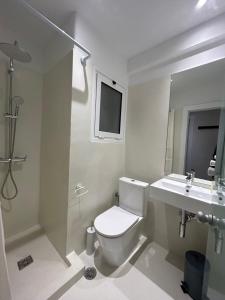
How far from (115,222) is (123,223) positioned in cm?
9

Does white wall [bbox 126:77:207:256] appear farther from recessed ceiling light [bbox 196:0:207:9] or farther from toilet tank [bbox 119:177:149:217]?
recessed ceiling light [bbox 196:0:207:9]

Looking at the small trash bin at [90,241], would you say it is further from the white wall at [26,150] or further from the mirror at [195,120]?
the mirror at [195,120]

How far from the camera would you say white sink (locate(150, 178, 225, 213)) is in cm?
119

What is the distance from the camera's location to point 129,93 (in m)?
2.07

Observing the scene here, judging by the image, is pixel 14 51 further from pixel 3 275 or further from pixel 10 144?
pixel 3 275

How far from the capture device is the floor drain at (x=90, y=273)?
4.54 ft

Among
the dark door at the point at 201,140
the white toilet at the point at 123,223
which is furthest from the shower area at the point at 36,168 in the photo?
the dark door at the point at 201,140

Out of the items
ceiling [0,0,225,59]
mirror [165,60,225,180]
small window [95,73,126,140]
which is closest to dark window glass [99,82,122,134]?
small window [95,73,126,140]

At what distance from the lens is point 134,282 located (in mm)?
1373

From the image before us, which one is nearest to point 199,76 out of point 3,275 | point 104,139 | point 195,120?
point 195,120

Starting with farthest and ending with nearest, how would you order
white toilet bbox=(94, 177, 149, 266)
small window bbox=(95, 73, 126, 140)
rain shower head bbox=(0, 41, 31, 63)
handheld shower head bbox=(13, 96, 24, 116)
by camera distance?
small window bbox=(95, 73, 126, 140) → handheld shower head bbox=(13, 96, 24, 116) → white toilet bbox=(94, 177, 149, 266) → rain shower head bbox=(0, 41, 31, 63)

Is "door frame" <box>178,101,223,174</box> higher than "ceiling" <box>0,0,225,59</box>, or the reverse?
"ceiling" <box>0,0,225,59</box>

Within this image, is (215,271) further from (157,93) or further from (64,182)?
(157,93)

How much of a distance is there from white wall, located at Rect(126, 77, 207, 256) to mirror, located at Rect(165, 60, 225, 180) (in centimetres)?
10
